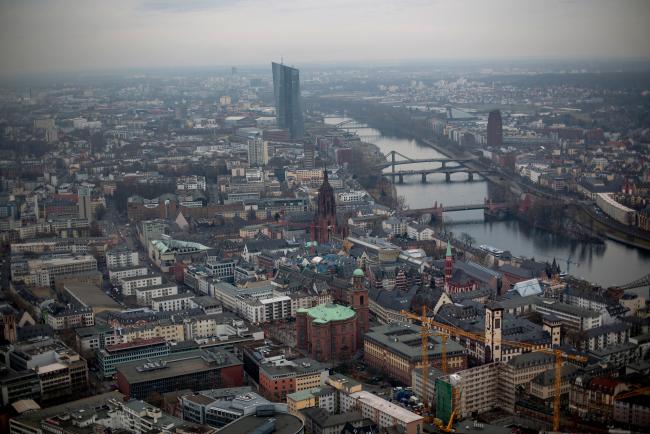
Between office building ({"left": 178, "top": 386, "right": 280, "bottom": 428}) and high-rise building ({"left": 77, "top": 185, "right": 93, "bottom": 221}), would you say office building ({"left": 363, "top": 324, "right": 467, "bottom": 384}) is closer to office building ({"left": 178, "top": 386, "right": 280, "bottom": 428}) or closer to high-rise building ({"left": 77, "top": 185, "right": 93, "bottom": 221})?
office building ({"left": 178, "top": 386, "right": 280, "bottom": 428})

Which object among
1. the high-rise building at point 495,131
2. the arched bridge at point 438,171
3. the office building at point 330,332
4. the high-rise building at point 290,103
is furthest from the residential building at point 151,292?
the high-rise building at point 290,103

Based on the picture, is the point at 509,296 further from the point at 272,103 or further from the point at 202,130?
the point at 272,103

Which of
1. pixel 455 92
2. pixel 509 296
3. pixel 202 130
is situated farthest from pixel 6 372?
pixel 455 92

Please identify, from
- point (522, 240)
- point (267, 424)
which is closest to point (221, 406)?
point (267, 424)

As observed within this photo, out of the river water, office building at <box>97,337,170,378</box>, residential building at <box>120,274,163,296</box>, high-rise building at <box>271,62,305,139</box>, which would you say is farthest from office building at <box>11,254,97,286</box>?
high-rise building at <box>271,62,305,139</box>

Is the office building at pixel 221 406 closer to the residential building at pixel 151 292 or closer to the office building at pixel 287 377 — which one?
the office building at pixel 287 377
